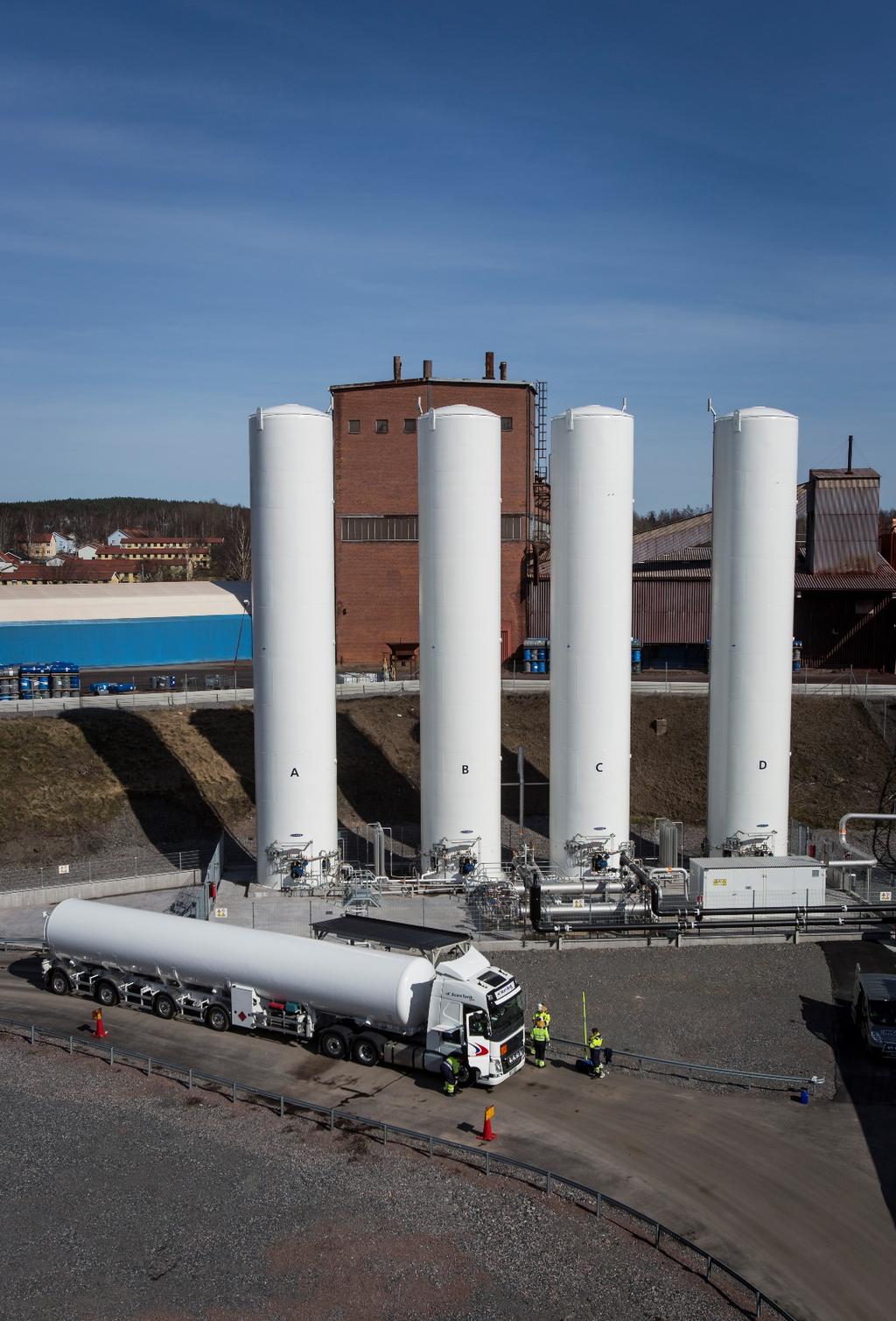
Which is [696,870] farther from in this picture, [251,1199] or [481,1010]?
[251,1199]

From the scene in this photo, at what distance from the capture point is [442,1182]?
16656 mm

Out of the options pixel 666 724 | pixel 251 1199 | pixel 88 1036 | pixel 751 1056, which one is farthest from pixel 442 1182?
pixel 666 724

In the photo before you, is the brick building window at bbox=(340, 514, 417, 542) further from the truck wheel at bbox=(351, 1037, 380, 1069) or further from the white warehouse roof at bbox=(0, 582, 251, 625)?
the truck wheel at bbox=(351, 1037, 380, 1069)

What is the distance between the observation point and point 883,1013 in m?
21.4

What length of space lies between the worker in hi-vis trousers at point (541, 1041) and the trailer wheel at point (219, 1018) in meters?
6.51

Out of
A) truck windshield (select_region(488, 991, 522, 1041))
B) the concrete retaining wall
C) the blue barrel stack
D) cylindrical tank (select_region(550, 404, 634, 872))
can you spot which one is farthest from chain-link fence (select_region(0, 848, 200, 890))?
truck windshield (select_region(488, 991, 522, 1041))

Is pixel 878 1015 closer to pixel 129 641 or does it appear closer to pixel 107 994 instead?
pixel 107 994

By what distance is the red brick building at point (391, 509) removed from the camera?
54.5 metres

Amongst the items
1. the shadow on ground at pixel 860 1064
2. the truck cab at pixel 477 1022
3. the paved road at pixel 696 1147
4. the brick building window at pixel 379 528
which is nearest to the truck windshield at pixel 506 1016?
the truck cab at pixel 477 1022

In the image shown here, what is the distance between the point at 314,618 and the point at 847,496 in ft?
114

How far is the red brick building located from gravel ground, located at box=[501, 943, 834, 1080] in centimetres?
2908

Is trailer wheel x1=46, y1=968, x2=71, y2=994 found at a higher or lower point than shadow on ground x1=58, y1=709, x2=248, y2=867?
lower

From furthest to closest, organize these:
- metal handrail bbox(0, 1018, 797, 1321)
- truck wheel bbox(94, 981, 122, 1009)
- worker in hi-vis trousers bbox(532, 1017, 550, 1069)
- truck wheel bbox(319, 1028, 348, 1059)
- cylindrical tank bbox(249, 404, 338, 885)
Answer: cylindrical tank bbox(249, 404, 338, 885) < truck wheel bbox(94, 981, 122, 1009) < truck wheel bbox(319, 1028, 348, 1059) < worker in hi-vis trousers bbox(532, 1017, 550, 1069) < metal handrail bbox(0, 1018, 797, 1321)

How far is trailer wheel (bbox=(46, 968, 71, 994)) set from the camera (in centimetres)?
2472
